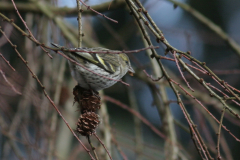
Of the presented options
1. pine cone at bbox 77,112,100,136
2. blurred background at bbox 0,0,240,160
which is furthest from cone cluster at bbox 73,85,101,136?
blurred background at bbox 0,0,240,160

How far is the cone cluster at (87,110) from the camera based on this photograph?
2.15 meters

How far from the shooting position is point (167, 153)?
335 cm

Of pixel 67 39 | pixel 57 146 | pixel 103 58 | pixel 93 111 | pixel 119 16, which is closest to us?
pixel 93 111

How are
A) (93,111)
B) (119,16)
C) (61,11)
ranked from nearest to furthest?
(93,111) → (61,11) → (119,16)

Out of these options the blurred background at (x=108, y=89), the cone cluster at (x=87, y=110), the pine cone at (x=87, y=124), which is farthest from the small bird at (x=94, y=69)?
the blurred background at (x=108, y=89)

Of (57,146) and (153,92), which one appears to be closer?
(153,92)

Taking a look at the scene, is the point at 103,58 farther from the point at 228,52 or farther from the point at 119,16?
the point at 228,52

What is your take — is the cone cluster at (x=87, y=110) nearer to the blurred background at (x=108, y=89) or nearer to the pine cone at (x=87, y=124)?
the pine cone at (x=87, y=124)

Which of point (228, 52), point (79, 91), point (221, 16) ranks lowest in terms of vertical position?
point (79, 91)

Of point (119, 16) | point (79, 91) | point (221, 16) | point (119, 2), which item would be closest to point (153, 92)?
point (119, 2)

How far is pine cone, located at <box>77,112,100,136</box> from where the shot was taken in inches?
84.0

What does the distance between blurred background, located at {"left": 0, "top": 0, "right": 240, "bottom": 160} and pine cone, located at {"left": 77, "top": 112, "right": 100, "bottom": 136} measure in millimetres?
478

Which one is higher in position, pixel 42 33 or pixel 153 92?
pixel 42 33

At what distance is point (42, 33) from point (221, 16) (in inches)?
257
